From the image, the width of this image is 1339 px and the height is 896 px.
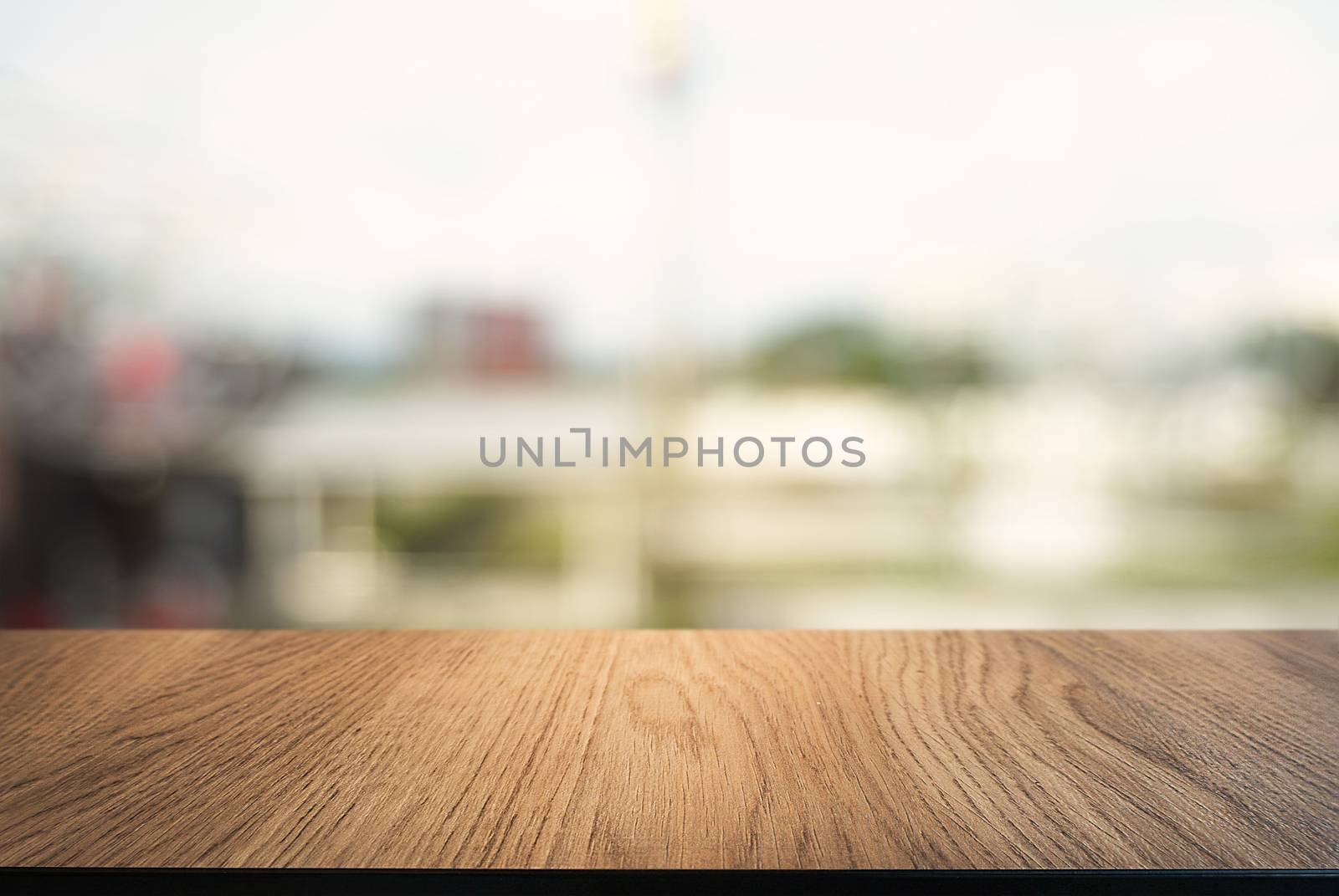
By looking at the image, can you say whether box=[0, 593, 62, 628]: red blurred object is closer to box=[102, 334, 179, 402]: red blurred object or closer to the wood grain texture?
box=[102, 334, 179, 402]: red blurred object

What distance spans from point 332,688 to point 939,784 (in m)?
0.30

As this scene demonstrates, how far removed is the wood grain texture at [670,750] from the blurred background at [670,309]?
174 cm

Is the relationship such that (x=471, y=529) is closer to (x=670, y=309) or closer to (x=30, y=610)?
(x=670, y=309)

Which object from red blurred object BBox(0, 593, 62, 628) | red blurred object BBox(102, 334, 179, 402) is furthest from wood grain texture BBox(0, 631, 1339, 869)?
red blurred object BBox(0, 593, 62, 628)

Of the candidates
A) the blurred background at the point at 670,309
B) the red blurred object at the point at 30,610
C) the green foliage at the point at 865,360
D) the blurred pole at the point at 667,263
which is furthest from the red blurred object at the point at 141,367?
the green foliage at the point at 865,360

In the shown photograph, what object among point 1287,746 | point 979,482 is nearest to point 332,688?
point 1287,746

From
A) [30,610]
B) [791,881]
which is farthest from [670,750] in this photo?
[30,610]

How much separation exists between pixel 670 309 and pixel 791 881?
2.00 meters

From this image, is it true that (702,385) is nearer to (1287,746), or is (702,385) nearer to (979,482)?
(979,482)

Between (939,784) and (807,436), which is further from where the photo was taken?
(807,436)

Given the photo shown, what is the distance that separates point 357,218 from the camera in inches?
87.3

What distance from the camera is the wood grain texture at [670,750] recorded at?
32 centimetres

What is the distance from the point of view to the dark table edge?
305mm

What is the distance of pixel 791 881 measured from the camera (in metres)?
0.30
